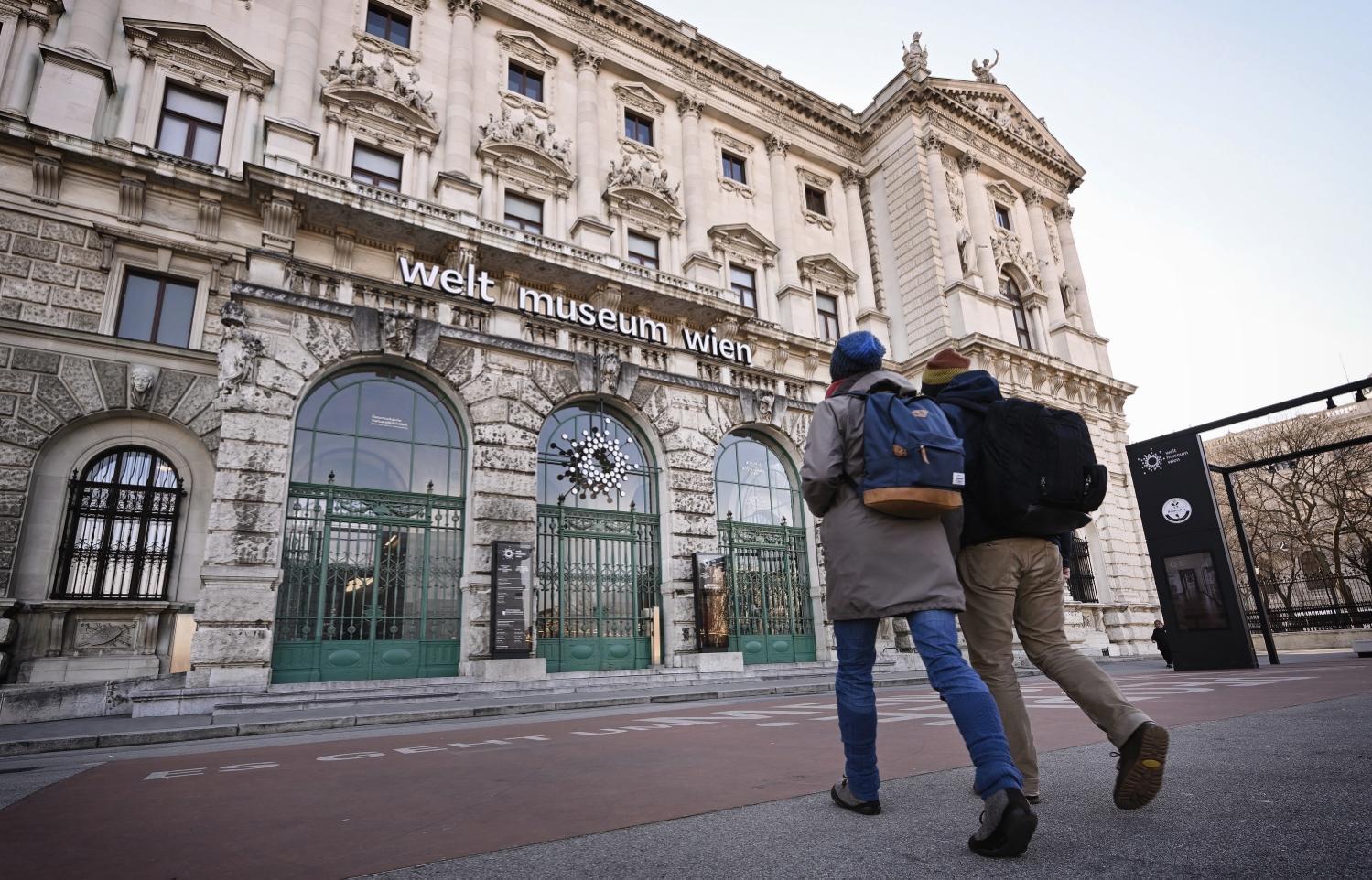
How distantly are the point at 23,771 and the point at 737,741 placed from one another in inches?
210

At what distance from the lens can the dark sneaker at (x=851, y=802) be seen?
291 cm

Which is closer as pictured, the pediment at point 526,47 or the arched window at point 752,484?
the arched window at point 752,484

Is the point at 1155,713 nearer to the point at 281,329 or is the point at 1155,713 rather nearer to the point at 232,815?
the point at 232,815

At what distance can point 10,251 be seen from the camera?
12969 mm

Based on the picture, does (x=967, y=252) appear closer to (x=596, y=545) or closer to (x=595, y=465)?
(x=595, y=465)

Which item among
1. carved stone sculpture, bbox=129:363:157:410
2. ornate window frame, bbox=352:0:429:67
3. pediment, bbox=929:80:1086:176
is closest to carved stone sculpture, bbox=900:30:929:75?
pediment, bbox=929:80:1086:176

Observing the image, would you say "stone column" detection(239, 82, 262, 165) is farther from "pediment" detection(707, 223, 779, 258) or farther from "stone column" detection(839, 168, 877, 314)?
"stone column" detection(839, 168, 877, 314)

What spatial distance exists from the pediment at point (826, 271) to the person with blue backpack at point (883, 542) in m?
22.0

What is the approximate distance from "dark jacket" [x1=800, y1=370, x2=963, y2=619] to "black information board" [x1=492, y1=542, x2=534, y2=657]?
37.6ft

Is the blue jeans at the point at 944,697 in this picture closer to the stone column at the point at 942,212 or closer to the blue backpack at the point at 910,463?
the blue backpack at the point at 910,463

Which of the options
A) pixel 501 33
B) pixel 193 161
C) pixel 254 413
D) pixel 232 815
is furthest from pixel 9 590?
pixel 501 33

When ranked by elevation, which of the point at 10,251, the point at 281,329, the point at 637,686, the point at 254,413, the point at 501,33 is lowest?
the point at 637,686

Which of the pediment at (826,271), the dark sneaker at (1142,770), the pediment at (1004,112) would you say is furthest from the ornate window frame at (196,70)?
the pediment at (1004,112)

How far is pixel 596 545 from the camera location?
53.7 ft
